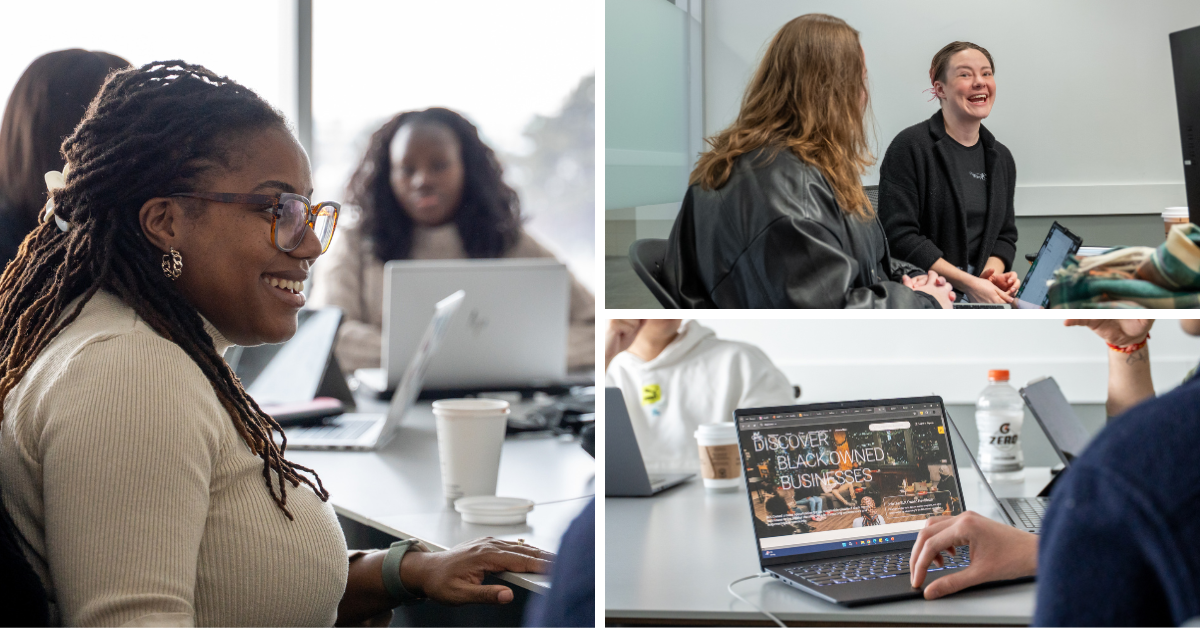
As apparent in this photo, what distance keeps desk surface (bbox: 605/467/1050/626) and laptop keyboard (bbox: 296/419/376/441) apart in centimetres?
58

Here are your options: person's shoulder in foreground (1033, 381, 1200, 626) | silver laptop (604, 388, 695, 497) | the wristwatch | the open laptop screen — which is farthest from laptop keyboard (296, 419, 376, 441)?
person's shoulder in foreground (1033, 381, 1200, 626)

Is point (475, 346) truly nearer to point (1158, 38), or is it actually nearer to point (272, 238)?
point (272, 238)

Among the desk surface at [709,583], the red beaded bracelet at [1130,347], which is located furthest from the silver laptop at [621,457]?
the red beaded bracelet at [1130,347]

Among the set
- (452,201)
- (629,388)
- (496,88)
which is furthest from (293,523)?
(496,88)

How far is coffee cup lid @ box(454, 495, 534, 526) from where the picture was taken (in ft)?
3.98

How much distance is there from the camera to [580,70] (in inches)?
163

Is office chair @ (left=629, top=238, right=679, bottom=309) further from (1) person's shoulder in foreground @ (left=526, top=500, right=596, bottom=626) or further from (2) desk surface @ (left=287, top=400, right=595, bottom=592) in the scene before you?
(1) person's shoulder in foreground @ (left=526, top=500, right=596, bottom=626)

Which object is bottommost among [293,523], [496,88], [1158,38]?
[293,523]

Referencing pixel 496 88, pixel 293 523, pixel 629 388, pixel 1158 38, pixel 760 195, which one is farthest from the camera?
pixel 496 88

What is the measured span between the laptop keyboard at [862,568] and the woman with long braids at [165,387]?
33cm

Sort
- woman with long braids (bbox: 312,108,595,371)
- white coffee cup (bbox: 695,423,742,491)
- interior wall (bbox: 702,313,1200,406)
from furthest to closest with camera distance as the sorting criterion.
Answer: woman with long braids (bbox: 312,108,595,371), interior wall (bbox: 702,313,1200,406), white coffee cup (bbox: 695,423,742,491)

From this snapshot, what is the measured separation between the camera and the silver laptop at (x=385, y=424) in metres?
1.60

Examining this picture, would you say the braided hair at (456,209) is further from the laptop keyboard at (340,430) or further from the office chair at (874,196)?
the office chair at (874,196)

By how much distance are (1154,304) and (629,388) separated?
130 centimetres
